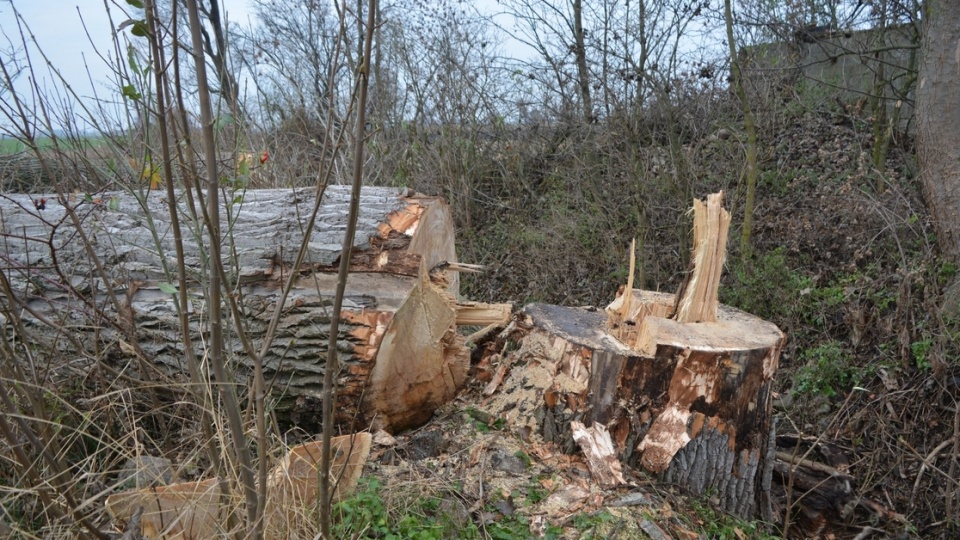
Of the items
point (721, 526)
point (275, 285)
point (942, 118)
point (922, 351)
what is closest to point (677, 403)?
point (721, 526)

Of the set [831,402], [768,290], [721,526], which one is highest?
[768,290]

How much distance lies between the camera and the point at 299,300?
10.5 ft

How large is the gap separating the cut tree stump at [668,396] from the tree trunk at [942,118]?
9.75 ft

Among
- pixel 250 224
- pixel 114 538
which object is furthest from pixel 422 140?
pixel 114 538

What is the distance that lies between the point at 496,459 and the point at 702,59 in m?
5.84

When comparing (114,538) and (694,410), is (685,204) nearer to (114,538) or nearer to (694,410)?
(694,410)

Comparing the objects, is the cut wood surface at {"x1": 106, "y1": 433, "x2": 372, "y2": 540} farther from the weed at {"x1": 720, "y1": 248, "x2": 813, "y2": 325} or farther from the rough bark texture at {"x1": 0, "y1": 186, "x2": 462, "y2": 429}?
the weed at {"x1": 720, "y1": 248, "x2": 813, "y2": 325}

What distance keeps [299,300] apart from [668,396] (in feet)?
5.66

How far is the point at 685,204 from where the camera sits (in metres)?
6.37

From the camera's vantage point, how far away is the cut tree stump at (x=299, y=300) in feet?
10.3

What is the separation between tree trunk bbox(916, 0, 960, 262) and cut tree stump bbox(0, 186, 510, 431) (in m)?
3.91

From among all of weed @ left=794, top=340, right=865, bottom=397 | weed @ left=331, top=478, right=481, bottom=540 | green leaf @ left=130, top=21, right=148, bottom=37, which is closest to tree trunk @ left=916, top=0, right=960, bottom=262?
weed @ left=794, top=340, right=865, bottom=397

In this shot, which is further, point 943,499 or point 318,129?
point 318,129

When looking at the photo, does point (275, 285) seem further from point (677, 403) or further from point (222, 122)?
point (677, 403)
